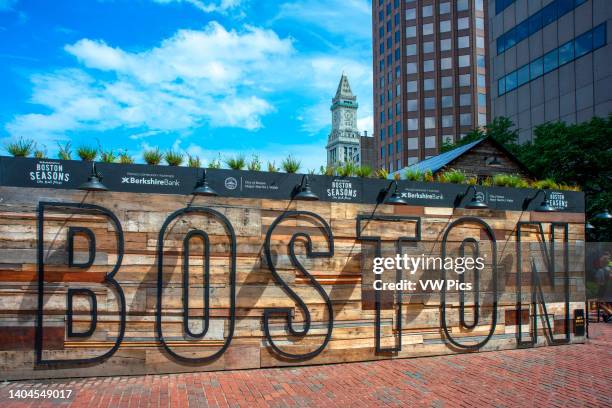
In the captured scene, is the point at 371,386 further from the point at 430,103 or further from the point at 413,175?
the point at 430,103

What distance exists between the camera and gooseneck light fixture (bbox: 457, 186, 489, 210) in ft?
32.4

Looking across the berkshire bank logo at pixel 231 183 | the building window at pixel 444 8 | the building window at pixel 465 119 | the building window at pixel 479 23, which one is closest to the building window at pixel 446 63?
the building window at pixel 479 23

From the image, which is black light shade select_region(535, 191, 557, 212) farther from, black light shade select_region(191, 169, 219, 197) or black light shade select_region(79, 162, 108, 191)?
black light shade select_region(79, 162, 108, 191)

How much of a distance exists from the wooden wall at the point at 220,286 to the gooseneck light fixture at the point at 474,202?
0.88 ft

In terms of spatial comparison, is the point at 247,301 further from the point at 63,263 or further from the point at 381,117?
the point at 381,117

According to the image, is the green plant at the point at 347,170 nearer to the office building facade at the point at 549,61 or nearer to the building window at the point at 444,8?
the office building facade at the point at 549,61

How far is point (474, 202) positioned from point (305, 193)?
12.1ft

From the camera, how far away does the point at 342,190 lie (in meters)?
9.47

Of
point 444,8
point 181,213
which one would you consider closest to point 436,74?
point 444,8

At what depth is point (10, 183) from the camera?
7.70 m

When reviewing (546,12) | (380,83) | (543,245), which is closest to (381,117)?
(380,83)

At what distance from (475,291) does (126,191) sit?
732 centimetres

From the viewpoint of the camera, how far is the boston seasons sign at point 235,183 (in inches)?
309

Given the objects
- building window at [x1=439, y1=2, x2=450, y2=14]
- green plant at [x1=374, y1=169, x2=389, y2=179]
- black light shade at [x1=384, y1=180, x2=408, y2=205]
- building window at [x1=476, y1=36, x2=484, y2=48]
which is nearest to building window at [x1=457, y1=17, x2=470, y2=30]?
building window at [x1=439, y1=2, x2=450, y2=14]
